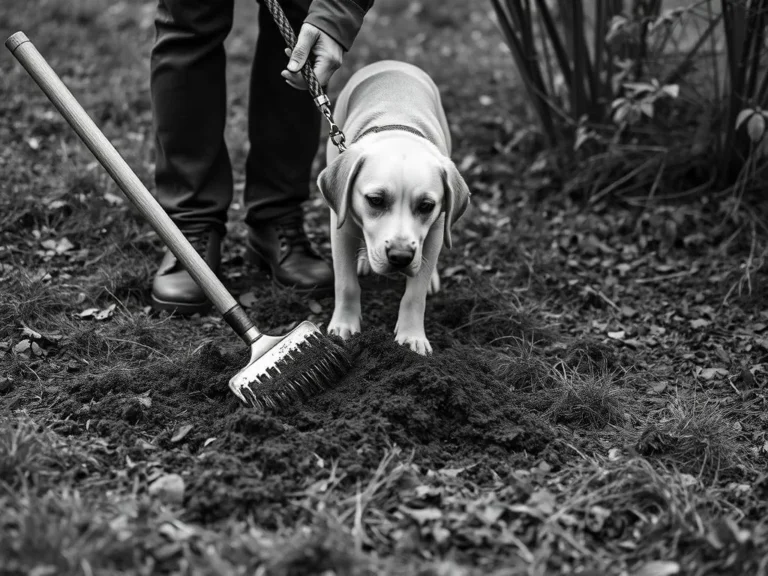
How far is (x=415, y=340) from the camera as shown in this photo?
347 cm

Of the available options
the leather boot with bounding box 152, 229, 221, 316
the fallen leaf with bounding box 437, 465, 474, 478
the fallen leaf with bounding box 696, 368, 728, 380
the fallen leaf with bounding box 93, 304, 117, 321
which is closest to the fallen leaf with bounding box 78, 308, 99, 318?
the fallen leaf with bounding box 93, 304, 117, 321

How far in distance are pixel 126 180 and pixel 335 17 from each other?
1049 millimetres

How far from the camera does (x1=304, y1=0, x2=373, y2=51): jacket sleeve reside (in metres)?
3.32

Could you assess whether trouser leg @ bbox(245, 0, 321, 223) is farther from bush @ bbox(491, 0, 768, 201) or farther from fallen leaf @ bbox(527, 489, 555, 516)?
fallen leaf @ bbox(527, 489, 555, 516)

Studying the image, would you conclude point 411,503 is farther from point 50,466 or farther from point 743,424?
point 743,424

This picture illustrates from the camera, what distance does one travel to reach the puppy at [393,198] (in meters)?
3.17

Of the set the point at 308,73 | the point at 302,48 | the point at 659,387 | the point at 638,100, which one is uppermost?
the point at 302,48

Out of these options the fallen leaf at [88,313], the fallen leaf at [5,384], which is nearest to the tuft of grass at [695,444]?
the fallen leaf at [5,384]

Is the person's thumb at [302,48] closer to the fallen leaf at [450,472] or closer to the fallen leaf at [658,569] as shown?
the fallen leaf at [450,472]

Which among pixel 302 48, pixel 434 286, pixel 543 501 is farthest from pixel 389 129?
pixel 543 501

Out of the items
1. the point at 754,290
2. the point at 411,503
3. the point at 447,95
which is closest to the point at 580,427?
the point at 411,503

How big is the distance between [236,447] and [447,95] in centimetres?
416

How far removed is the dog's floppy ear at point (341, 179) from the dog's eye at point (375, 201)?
0.36ft

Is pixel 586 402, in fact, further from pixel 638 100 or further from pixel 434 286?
pixel 638 100
